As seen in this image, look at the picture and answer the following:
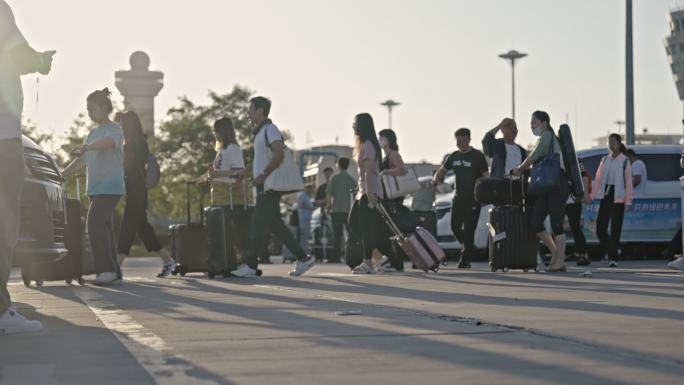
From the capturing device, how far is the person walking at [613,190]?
66.5 feet

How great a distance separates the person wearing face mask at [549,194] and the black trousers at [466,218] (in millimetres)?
2100

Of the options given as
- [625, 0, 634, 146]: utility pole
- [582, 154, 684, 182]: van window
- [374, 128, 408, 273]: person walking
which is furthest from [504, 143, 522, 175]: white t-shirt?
[625, 0, 634, 146]: utility pole

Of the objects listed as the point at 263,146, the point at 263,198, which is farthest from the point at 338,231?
the point at 263,146

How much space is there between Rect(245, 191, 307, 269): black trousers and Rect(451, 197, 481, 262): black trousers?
3409 mm

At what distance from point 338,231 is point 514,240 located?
840 centimetres

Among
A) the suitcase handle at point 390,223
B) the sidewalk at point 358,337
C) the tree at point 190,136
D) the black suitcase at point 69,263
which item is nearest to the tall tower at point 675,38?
the tree at point 190,136

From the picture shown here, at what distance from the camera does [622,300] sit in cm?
1130

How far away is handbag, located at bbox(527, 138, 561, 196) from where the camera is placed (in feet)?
57.0

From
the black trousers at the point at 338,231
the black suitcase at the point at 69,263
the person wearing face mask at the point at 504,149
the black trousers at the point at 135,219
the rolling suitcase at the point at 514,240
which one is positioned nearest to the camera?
the black suitcase at the point at 69,263

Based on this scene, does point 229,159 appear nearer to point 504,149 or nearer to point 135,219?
point 135,219

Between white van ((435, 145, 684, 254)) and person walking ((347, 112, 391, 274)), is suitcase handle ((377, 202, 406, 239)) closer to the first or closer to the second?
person walking ((347, 112, 391, 274))

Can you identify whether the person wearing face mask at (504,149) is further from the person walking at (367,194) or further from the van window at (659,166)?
the van window at (659,166)

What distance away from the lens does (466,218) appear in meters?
19.8

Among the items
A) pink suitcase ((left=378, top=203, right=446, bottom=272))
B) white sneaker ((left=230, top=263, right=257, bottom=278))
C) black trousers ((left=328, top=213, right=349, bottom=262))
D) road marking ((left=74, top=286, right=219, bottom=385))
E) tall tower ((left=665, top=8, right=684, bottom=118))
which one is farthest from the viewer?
tall tower ((left=665, top=8, right=684, bottom=118))
